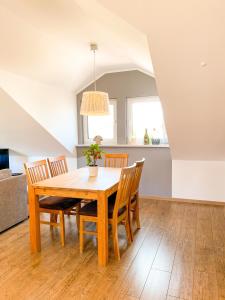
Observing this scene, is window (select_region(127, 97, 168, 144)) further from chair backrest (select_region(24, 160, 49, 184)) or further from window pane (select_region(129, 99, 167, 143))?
chair backrest (select_region(24, 160, 49, 184))

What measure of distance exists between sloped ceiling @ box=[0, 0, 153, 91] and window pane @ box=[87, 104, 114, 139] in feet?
3.28

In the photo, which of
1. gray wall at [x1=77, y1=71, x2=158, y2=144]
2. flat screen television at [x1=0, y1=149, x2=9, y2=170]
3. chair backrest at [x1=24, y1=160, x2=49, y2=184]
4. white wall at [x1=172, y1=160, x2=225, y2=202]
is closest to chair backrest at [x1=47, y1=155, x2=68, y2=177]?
chair backrest at [x1=24, y1=160, x2=49, y2=184]

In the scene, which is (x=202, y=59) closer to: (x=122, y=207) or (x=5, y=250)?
(x=122, y=207)

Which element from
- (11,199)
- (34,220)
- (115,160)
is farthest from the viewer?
(115,160)

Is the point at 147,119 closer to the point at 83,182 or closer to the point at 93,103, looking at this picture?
the point at 93,103

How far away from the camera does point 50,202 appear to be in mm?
2740

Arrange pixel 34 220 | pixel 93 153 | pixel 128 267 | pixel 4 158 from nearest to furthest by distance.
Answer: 1. pixel 128 267
2. pixel 34 220
3. pixel 93 153
4. pixel 4 158

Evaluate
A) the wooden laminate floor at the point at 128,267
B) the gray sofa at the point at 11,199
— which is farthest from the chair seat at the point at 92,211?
the gray sofa at the point at 11,199

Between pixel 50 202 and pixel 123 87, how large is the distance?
2679 millimetres

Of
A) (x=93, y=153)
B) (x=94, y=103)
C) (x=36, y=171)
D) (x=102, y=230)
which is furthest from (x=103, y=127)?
(x=102, y=230)

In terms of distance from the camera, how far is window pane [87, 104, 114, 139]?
4.69 meters

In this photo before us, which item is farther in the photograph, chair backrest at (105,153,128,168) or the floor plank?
chair backrest at (105,153,128,168)

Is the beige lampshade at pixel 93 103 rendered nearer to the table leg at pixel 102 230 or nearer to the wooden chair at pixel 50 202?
the wooden chair at pixel 50 202

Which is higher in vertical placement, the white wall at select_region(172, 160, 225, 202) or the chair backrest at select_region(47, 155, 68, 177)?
the chair backrest at select_region(47, 155, 68, 177)
